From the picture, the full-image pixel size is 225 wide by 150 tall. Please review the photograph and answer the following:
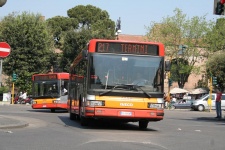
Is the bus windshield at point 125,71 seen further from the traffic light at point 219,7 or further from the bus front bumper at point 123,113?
the traffic light at point 219,7

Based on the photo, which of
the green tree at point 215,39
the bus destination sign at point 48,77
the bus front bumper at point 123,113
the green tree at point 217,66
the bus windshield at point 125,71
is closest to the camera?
the bus front bumper at point 123,113

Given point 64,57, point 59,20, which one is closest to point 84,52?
Result: point 64,57

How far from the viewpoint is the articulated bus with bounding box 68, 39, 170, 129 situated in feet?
52.1

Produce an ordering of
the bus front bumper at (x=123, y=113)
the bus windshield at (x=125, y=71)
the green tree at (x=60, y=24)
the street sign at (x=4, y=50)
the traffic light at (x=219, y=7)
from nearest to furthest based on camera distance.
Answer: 1. the bus front bumper at (x=123, y=113)
2. the bus windshield at (x=125, y=71)
3. the street sign at (x=4, y=50)
4. the traffic light at (x=219, y=7)
5. the green tree at (x=60, y=24)

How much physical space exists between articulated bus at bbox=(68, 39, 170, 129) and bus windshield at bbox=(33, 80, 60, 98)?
1405cm

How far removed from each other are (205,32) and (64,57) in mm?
20164

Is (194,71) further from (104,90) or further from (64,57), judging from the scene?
(104,90)

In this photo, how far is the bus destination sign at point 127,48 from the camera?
16453mm

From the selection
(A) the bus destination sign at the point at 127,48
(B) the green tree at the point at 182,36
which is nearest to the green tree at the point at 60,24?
(B) the green tree at the point at 182,36

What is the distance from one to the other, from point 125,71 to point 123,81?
36cm

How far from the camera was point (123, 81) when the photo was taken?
52.6 feet

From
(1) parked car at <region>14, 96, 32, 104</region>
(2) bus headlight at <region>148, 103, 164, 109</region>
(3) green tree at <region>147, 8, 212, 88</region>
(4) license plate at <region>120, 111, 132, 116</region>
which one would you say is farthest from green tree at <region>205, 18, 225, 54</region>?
(4) license plate at <region>120, 111, 132, 116</region>

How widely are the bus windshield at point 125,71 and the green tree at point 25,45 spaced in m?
38.3

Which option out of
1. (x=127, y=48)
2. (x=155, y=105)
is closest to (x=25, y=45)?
(x=127, y=48)
